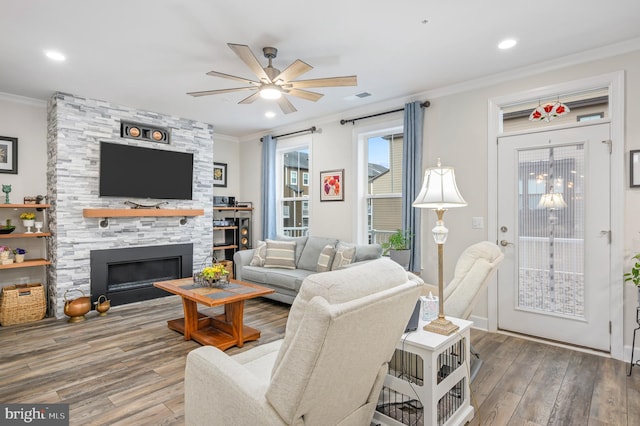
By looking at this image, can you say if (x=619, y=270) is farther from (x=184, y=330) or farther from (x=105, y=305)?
(x=105, y=305)

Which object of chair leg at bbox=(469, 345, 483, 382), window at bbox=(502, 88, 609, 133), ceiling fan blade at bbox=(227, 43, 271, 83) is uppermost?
ceiling fan blade at bbox=(227, 43, 271, 83)

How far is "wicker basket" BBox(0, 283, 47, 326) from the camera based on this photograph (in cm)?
397

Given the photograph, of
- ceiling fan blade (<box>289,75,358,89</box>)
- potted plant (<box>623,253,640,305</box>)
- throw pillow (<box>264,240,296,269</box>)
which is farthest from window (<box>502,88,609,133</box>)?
throw pillow (<box>264,240,296,269</box>)

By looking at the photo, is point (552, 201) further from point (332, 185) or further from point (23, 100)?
point (23, 100)

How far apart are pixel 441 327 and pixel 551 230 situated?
7.37 ft

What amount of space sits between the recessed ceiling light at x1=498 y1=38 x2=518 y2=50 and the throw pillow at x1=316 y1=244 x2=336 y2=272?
2891 mm

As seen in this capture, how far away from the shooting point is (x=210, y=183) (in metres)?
5.79

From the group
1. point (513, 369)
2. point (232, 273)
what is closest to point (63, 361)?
point (232, 273)

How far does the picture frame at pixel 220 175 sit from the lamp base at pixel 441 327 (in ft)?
17.6

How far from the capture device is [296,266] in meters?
5.04

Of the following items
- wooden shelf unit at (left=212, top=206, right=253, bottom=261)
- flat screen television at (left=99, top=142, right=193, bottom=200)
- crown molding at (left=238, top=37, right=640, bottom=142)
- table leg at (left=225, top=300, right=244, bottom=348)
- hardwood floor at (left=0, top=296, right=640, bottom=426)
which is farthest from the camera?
wooden shelf unit at (left=212, top=206, right=253, bottom=261)

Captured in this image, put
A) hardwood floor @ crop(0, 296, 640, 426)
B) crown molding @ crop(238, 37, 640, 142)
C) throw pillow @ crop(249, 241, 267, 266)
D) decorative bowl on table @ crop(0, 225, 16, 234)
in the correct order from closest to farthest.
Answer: hardwood floor @ crop(0, 296, 640, 426), crown molding @ crop(238, 37, 640, 142), decorative bowl on table @ crop(0, 225, 16, 234), throw pillow @ crop(249, 241, 267, 266)

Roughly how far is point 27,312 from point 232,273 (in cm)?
283

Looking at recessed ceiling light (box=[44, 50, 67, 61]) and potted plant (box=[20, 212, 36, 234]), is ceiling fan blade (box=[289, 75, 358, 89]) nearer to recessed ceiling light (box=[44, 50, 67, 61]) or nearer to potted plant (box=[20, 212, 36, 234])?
recessed ceiling light (box=[44, 50, 67, 61])
